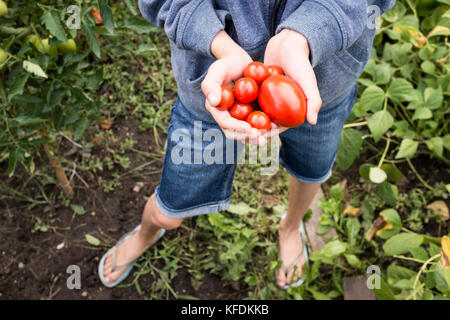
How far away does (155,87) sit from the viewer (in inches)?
92.1

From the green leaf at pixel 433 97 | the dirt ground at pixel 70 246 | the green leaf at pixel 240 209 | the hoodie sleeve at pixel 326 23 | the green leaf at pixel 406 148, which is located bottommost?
the dirt ground at pixel 70 246

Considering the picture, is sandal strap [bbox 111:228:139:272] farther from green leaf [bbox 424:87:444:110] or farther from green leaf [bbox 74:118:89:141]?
green leaf [bbox 424:87:444:110]

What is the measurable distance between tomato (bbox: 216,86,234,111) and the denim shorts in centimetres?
15

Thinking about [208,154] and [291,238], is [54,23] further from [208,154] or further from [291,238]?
[291,238]

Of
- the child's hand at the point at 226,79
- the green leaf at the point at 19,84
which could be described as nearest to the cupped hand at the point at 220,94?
the child's hand at the point at 226,79

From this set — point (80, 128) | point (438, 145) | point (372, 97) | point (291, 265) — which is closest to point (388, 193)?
point (438, 145)

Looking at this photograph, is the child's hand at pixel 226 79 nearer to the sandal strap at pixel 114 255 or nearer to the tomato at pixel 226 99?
the tomato at pixel 226 99

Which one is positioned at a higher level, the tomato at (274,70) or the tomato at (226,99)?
the tomato at (274,70)

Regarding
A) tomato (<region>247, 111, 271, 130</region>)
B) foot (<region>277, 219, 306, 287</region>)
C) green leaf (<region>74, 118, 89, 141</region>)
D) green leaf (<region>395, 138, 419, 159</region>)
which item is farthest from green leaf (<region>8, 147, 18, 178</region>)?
green leaf (<region>395, 138, 419, 159</region>)

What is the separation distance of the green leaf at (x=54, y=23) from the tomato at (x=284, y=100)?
0.59 m

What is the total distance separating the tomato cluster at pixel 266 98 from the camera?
908mm

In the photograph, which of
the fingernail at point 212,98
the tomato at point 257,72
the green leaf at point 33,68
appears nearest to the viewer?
the fingernail at point 212,98
